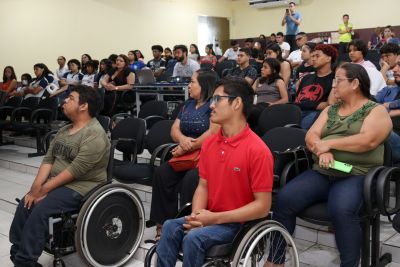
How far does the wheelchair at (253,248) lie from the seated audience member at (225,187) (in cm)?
3

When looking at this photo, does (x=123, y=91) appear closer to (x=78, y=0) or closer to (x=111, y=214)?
(x=111, y=214)

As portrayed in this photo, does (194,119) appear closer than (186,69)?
Yes

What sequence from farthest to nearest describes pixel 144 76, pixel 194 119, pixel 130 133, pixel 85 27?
pixel 85 27 → pixel 144 76 → pixel 130 133 → pixel 194 119

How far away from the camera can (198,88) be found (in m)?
2.88

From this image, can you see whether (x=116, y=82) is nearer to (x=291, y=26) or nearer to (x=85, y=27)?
(x=85, y=27)

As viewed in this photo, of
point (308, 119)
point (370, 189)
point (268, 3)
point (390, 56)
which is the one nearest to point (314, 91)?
point (308, 119)

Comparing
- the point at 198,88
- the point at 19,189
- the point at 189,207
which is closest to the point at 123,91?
the point at 19,189

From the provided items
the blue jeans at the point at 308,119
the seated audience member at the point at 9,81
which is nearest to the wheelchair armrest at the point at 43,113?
the seated audience member at the point at 9,81

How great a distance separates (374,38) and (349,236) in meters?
9.04

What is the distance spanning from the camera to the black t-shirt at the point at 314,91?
11.6ft

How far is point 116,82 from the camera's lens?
20.6ft

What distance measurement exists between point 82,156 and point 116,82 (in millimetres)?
3922

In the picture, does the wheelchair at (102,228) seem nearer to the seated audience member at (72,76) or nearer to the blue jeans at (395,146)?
the blue jeans at (395,146)

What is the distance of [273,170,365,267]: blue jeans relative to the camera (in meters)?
2.00
